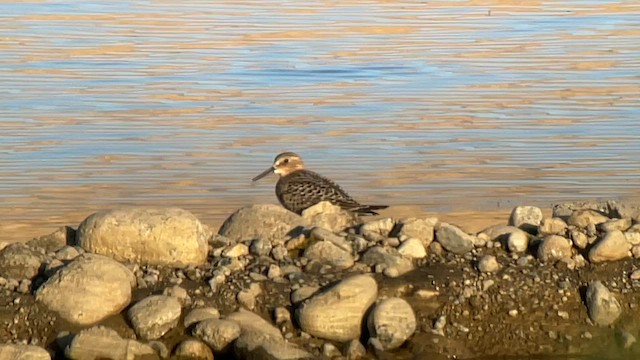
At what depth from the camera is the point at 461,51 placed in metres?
A: 20.0

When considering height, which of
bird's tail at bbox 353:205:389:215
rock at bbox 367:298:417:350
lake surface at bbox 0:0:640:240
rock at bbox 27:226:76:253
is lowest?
lake surface at bbox 0:0:640:240

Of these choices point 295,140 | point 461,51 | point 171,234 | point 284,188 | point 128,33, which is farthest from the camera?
point 128,33

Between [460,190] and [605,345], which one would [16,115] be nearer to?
[460,190]

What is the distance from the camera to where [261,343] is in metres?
8.10

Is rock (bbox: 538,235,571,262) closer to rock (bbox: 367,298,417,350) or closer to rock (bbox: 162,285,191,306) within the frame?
rock (bbox: 367,298,417,350)

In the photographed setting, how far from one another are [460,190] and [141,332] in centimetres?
479

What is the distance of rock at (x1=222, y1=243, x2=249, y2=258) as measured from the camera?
29.4ft

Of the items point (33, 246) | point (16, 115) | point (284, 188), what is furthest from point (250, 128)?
point (33, 246)

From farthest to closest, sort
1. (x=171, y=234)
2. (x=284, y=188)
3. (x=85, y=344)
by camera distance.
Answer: (x=284, y=188)
(x=171, y=234)
(x=85, y=344)

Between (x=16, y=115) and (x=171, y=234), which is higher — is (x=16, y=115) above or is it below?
below

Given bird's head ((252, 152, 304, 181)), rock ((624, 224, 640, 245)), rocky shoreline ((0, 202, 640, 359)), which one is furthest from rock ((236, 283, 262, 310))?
bird's head ((252, 152, 304, 181))

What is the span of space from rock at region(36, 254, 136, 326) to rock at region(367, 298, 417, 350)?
127cm

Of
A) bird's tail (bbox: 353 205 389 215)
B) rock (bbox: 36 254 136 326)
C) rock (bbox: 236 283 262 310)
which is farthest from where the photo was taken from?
bird's tail (bbox: 353 205 389 215)

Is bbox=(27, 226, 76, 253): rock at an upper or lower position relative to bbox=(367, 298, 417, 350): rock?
upper
